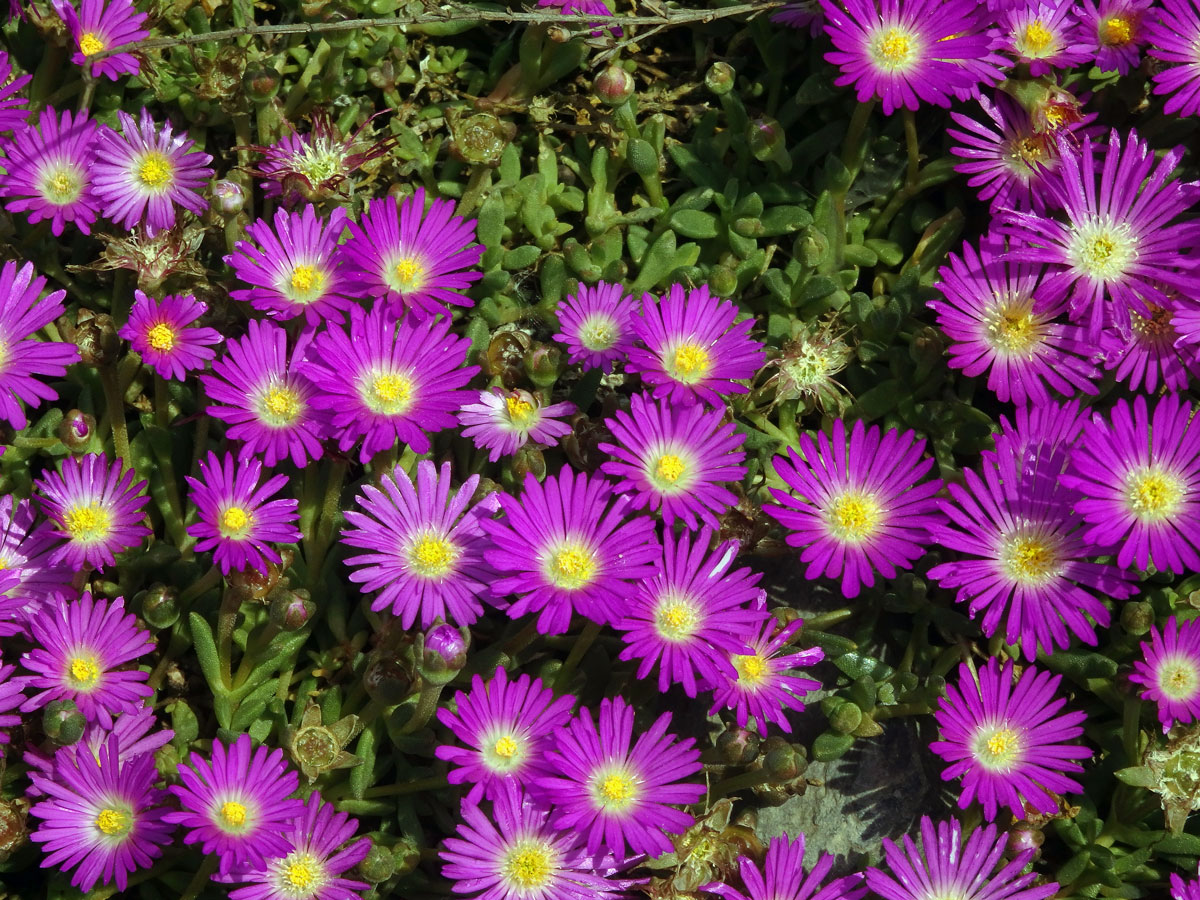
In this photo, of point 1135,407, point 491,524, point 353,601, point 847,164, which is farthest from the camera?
point 847,164

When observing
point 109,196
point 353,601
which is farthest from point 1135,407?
point 109,196

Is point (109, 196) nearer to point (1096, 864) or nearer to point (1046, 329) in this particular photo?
point (1046, 329)

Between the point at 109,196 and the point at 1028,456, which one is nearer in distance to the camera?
the point at 1028,456

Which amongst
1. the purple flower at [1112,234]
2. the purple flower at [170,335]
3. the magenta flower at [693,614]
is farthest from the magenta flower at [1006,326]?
the purple flower at [170,335]

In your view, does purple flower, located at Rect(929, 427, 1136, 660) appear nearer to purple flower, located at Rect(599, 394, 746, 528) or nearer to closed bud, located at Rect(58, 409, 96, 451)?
purple flower, located at Rect(599, 394, 746, 528)

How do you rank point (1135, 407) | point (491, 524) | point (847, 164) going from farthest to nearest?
1. point (847, 164)
2. point (1135, 407)
3. point (491, 524)

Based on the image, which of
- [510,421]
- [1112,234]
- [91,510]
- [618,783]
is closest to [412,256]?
[510,421]

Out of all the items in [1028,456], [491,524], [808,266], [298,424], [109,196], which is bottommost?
[491,524]

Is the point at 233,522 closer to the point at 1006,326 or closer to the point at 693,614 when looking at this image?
the point at 693,614
